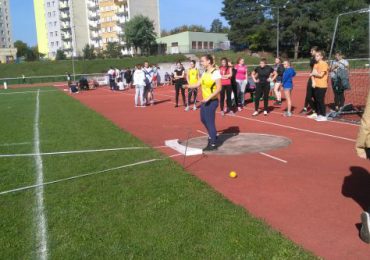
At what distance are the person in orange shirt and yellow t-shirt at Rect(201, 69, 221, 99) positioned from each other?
174 inches

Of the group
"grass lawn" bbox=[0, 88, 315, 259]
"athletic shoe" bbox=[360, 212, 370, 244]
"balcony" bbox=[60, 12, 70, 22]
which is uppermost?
"balcony" bbox=[60, 12, 70, 22]

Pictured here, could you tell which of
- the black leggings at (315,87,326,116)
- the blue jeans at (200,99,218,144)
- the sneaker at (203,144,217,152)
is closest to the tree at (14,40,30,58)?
the black leggings at (315,87,326,116)

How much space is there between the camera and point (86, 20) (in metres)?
103

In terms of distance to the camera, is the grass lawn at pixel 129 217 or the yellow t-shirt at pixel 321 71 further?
the yellow t-shirt at pixel 321 71

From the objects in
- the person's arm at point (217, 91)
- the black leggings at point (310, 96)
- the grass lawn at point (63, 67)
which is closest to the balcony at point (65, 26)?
the grass lawn at point (63, 67)

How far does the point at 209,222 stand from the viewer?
16.2 ft

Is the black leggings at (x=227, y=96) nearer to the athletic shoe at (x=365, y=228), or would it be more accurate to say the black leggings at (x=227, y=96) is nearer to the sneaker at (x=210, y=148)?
the sneaker at (x=210, y=148)

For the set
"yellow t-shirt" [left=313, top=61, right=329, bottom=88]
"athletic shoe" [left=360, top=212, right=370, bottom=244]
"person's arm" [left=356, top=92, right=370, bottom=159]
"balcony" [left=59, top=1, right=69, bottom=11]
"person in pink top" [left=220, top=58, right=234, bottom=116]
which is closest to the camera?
"person's arm" [left=356, top=92, right=370, bottom=159]

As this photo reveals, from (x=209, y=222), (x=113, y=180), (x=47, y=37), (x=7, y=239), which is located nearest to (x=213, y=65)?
(x=113, y=180)

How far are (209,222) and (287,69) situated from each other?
1035cm

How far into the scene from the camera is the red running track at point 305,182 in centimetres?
462

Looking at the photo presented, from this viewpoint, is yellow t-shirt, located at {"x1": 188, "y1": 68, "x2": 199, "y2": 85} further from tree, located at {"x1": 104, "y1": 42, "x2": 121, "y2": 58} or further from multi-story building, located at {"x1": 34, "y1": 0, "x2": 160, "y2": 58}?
multi-story building, located at {"x1": 34, "y1": 0, "x2": 160, "y2": 58}

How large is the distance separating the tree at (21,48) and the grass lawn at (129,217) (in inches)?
4691

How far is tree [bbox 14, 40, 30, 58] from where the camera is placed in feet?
400
